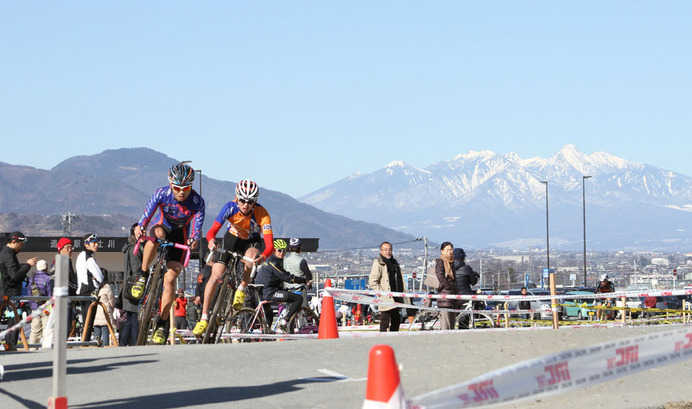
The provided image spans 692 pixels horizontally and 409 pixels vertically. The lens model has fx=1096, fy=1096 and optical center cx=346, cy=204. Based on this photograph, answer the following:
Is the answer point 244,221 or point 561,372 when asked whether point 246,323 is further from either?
point 561,372

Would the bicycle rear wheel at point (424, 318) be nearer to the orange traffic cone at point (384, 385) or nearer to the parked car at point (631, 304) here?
the orange traffic cone at point (384, 385)

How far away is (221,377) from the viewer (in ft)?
31.7

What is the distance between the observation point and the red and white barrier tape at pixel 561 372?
17.5 feet

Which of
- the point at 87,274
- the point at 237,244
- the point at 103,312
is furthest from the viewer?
the point at 103,312

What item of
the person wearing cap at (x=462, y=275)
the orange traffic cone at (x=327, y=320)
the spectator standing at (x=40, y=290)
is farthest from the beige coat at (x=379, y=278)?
the spectator standing at (x=40, y=290)

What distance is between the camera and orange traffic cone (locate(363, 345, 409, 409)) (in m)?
5.36

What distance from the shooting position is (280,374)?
32.5 feet

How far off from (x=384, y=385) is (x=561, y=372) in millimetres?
951

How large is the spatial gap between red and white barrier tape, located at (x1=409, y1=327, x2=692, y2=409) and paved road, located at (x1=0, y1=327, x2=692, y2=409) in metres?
2.42

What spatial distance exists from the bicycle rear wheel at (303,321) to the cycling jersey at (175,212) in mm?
3867

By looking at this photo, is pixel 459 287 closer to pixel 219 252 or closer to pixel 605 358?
pixel 219 252

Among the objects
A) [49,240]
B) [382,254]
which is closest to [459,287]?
[382,254]

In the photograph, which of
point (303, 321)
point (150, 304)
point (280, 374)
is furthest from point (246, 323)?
point (280, 374)

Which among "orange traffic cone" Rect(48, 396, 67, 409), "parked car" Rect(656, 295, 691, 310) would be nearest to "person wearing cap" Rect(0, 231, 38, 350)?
"orange traffic cone" Rect(48, 396, 67, 409)
